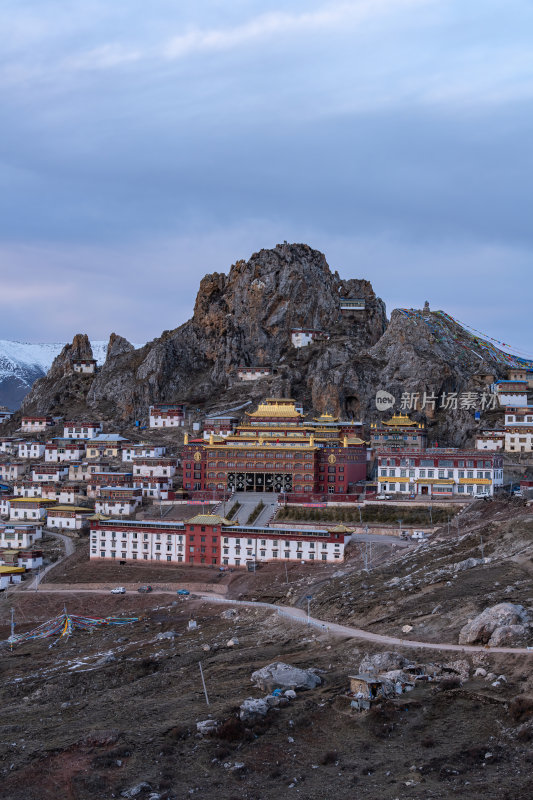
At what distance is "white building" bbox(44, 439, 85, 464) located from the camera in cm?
15388

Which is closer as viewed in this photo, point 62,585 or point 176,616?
point 176,616

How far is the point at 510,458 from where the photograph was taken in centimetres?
12581

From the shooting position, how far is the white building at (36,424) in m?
178

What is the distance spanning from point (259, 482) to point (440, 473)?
25626mm

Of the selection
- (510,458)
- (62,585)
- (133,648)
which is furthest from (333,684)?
(510,458)

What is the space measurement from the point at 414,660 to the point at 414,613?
8.90m


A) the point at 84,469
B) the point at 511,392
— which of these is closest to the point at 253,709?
the point at 84,469

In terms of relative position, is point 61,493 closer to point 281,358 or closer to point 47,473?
point 47,473

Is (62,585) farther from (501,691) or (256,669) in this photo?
(501,691)

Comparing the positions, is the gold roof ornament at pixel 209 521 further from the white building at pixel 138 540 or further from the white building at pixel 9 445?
the white building at pixel 9 445

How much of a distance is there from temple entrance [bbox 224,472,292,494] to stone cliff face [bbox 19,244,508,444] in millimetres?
42109

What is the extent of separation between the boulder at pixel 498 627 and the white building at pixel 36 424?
137 m

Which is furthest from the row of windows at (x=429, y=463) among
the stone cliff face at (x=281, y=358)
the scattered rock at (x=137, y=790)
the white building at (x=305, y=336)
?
the scattered rock at (x=137, y=790)

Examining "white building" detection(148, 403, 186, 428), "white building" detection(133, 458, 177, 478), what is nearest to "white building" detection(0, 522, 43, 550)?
"white building" detection(133, 458, 177, 478)
